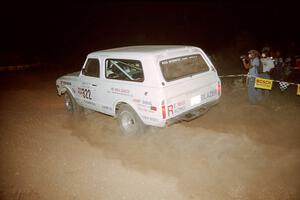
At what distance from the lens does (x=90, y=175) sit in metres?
5.57

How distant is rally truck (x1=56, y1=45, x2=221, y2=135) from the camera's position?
5.95m

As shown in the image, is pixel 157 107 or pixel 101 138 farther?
pixel 101 138

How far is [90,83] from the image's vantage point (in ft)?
25.2

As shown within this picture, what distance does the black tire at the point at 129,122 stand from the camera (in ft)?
22.3

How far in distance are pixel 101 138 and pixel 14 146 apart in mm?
2114

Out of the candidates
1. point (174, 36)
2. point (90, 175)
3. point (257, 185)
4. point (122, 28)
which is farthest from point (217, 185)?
point (122, 28)

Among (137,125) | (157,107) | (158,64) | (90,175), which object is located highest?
(158,64)

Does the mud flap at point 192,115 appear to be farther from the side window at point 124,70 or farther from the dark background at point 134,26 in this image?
the dark background at point 134,26

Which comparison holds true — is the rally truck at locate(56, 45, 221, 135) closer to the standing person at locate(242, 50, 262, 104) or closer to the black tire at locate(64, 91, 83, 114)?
the black tire at locate(64, 91, 83, 114)

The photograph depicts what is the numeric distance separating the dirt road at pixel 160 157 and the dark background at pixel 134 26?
10.1 m

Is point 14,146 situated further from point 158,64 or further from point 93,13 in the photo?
point 93,13

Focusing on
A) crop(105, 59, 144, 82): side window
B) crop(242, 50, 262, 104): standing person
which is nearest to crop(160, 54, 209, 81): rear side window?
crop(105, 59, 144, 82): side window

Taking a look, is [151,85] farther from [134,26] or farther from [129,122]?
[134,26]

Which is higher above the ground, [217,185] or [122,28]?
[122,28]
